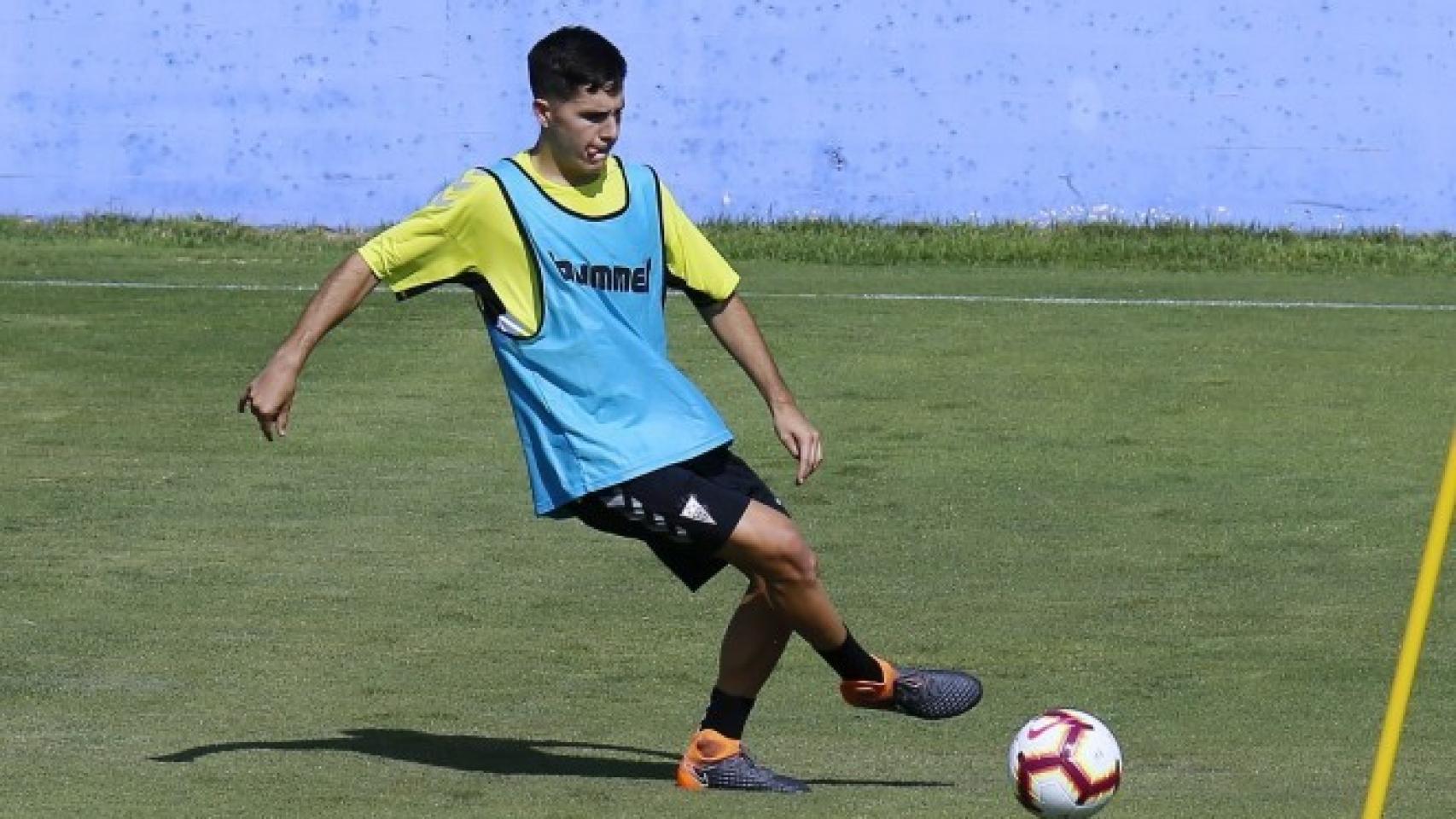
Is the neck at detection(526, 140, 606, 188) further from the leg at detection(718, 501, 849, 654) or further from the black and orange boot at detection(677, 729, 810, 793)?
the black and orange boot at detection(677, 729, 810, 793)

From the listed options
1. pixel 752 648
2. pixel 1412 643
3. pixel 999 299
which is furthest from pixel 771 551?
pixel 999 299

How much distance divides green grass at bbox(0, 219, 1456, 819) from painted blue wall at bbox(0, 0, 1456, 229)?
2438 mm

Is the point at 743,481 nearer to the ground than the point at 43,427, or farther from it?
farther from it

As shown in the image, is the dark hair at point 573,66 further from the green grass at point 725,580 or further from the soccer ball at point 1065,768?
the soccer ball at point 1065,768

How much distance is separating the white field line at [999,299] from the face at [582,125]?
10.6 metres

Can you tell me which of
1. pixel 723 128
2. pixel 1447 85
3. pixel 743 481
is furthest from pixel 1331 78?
pixel 743 481

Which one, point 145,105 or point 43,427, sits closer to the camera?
point 43,427

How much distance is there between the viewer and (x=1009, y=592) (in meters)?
10.9

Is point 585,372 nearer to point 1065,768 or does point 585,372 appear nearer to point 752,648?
point 752,648

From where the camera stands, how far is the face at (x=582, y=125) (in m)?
7.57

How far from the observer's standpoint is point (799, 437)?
7.92m

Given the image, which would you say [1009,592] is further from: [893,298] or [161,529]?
[893,298]

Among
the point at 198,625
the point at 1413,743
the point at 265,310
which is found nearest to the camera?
the point at 1413,743

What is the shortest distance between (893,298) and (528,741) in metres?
10.1
